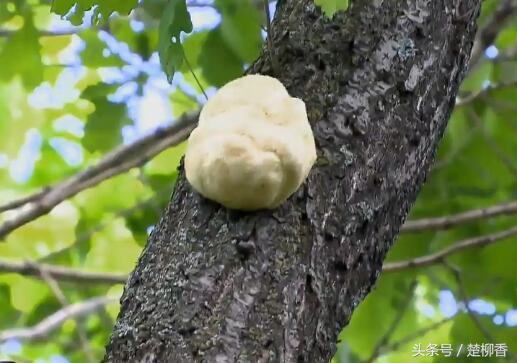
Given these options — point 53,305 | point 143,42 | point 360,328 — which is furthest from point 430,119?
point 53,305

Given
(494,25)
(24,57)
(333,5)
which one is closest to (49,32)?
(24,57)

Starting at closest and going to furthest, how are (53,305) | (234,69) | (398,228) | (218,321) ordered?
(218,321) → (398,228) → (234,69) → (53,305)

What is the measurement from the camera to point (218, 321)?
1.08m

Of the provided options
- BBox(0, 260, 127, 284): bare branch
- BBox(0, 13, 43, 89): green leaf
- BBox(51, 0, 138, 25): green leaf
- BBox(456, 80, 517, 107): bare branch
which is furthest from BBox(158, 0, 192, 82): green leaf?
BBox(456, 80, 517, 107): bare branch

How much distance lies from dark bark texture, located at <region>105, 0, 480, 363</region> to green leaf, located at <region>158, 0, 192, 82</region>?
6.1 inches

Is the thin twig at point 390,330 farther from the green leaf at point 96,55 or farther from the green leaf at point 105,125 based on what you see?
the green leaf at point 96,55

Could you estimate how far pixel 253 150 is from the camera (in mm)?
1190

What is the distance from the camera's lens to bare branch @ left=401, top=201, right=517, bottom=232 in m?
2.34

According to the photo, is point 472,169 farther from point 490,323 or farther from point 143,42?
point 143,42

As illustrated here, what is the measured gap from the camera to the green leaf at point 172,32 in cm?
126

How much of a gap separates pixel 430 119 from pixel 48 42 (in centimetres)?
212

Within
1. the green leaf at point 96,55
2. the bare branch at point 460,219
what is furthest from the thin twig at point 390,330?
the green leaf at point 96,55

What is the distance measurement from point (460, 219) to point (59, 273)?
113 cm

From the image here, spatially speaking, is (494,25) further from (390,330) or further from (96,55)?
(96,55)
